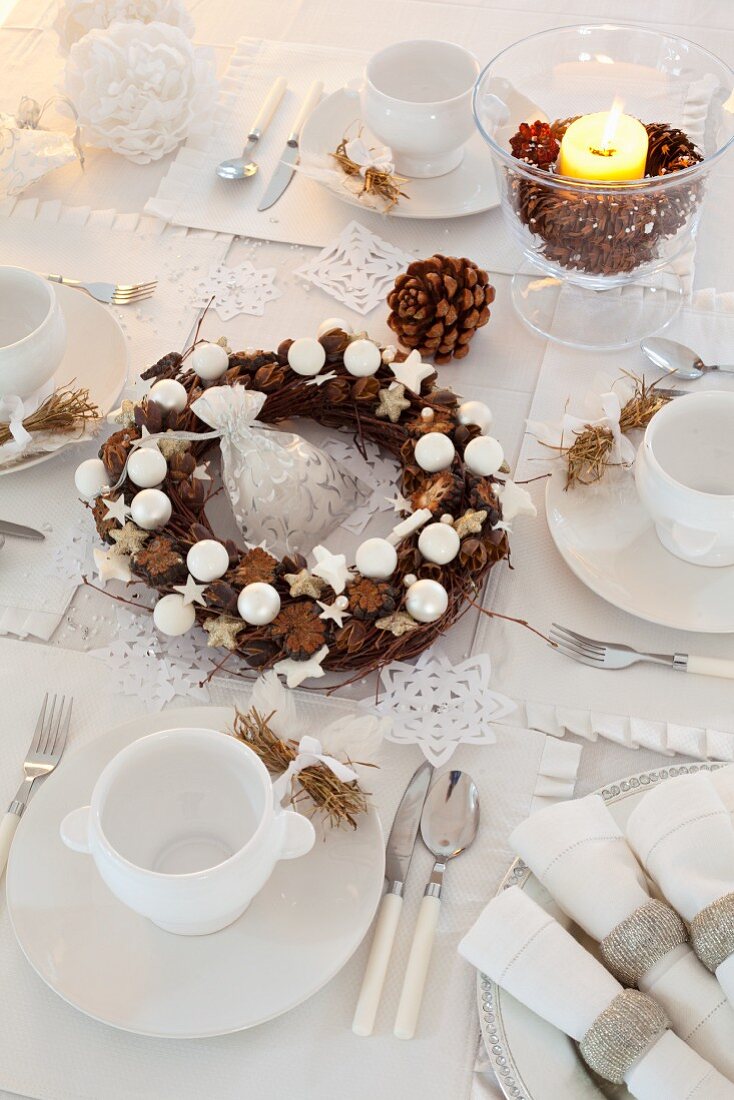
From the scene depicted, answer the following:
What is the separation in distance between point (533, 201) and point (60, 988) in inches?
30.6

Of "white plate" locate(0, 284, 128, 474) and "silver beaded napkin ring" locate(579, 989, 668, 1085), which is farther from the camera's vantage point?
Result: "white plate" locate(0, 284, 128, 474)

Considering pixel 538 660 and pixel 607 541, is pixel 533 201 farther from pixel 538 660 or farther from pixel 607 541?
pixel 538 660

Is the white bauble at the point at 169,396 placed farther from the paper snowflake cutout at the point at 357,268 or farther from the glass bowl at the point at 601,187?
the glass bowl at the point at 601,187

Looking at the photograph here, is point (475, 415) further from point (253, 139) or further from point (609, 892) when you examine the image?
point (253, 139)

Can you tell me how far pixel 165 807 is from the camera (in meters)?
0.69

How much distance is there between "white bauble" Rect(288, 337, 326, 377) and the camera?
973mm

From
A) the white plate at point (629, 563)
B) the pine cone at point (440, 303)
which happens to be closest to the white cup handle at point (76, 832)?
the white plate at point (629, 563)

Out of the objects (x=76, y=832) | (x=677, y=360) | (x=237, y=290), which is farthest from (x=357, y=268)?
(x=76, y=832)

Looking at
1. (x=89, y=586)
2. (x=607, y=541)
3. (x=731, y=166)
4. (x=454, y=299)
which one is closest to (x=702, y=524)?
(x=607, y=541)

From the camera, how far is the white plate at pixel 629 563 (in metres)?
0.86

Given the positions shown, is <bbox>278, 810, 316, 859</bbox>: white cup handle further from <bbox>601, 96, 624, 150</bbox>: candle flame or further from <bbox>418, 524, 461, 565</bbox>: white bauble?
<bbox>601, 96, 624, 150</bbox>: candle flame

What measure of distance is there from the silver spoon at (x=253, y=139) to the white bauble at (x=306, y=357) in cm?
41

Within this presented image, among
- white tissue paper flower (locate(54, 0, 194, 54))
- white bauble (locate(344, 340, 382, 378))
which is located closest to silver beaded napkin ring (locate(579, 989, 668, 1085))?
white bauble (locate(344, 340, 382, 378))

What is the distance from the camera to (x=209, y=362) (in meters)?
0.98
